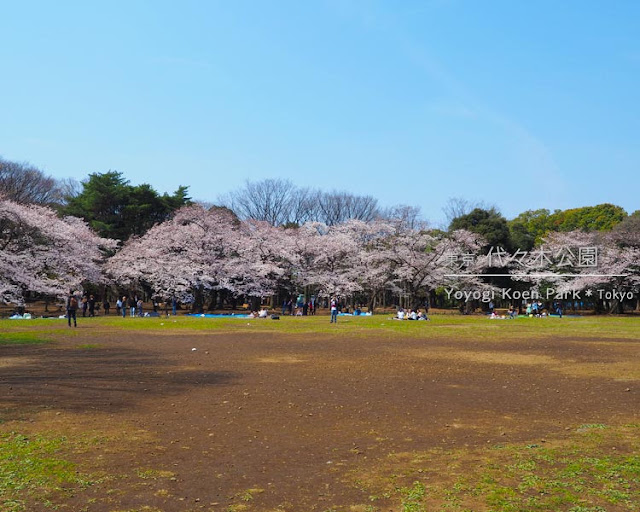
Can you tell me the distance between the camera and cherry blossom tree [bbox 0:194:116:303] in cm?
3397

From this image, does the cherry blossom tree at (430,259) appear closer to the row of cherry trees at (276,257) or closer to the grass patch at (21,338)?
the row of cherry trees at (276,257)

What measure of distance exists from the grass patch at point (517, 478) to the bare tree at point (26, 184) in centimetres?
4869

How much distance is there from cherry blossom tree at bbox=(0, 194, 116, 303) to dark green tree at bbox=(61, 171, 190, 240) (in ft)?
17.4

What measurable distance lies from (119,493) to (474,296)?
4832cm

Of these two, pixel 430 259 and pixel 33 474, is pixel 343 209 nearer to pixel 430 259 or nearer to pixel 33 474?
pixel 430 259

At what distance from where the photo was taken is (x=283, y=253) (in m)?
47.3

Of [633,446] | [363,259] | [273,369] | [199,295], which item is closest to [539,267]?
[363,259]

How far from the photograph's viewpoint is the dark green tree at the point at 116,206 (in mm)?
48000

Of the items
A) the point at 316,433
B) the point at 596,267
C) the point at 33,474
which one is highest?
the point at 596,267

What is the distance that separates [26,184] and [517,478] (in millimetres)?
54429

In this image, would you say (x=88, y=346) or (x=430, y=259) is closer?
(x=88, y=346)

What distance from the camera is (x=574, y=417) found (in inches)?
323

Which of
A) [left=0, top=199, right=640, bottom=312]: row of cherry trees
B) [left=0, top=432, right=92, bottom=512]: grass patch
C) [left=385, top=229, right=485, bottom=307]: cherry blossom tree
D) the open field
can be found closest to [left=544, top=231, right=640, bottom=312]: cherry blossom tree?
[left=0, top=199, right=640, bottom=312]: row of cherry trees

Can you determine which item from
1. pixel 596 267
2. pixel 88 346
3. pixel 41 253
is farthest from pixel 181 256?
pixel 596 267
